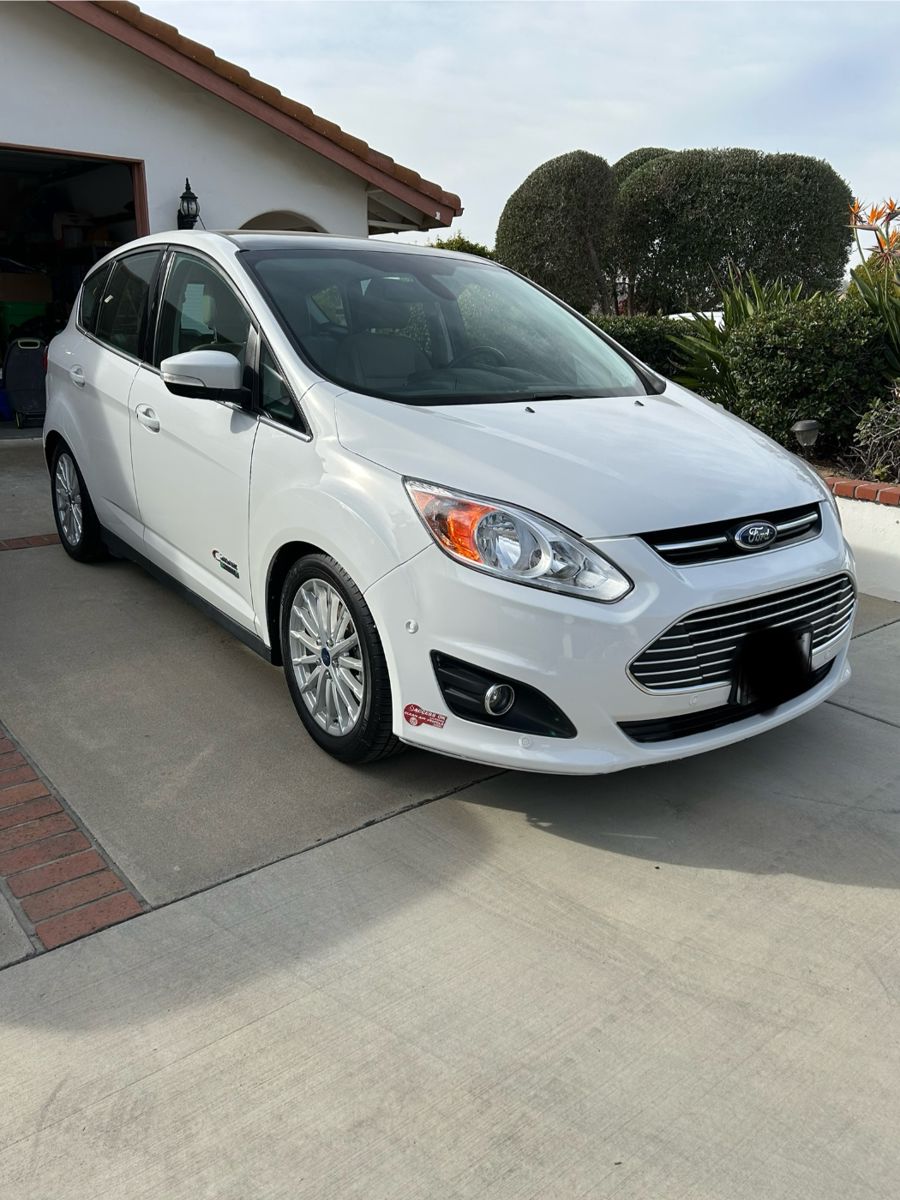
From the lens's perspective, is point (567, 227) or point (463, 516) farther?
point (567, 227)

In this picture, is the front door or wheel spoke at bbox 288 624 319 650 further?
the front door

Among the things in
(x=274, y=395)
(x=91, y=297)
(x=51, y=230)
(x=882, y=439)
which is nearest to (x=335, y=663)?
(x=274, y=395)

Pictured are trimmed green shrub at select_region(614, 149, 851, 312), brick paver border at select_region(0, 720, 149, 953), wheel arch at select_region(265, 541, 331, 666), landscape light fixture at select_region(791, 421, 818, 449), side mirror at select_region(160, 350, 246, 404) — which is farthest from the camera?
trimmed green shrub at select_region(614, 149, 851, 312)

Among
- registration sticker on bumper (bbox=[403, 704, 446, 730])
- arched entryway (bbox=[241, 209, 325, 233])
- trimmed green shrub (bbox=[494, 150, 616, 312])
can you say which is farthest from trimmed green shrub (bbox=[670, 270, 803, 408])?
trimmed green shrub (bbox=[494, 150, 616, 312])

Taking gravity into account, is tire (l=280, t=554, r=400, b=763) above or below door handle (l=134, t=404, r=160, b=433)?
below

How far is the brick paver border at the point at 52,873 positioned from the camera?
2.54 metres

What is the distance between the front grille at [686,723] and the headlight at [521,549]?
0.39 m

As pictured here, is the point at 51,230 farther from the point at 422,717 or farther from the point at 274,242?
the point at 422,717

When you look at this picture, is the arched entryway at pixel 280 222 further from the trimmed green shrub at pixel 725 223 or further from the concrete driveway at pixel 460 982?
the concrete driveway at pixel 460 982

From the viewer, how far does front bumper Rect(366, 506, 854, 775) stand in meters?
2.65

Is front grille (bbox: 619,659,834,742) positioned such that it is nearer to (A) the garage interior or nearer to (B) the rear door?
(B) the rear door

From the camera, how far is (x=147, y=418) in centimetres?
414

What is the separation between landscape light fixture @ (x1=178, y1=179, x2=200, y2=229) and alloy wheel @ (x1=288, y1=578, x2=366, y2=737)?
287 inches

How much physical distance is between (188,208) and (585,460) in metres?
7.77
